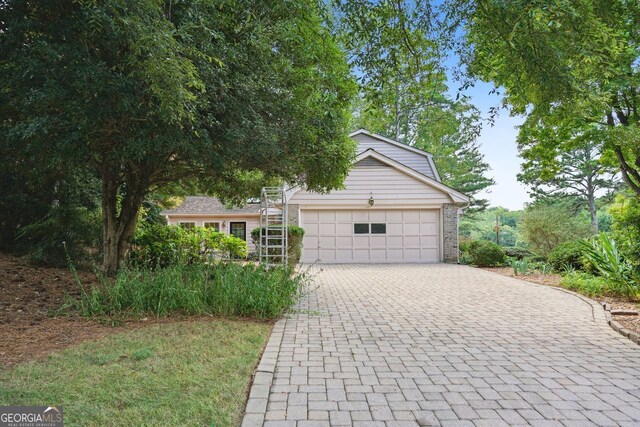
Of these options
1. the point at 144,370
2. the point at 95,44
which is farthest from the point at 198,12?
the point at 144,370

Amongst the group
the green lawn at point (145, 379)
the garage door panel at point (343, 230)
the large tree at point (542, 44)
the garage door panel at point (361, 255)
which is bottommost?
the green lawn at point (145, 379)

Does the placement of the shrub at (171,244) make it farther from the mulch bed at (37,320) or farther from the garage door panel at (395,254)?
the garage door panel at (395,254)

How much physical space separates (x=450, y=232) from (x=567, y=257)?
4462 mm

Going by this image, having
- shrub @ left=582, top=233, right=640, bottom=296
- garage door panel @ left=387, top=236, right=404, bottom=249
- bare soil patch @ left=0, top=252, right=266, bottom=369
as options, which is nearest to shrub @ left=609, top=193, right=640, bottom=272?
shrub @ left=582, top=233, right=640, bottom=296

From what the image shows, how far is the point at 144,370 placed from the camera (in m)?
3.42

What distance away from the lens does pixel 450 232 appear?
613 inches

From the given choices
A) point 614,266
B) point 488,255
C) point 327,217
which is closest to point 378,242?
point 327,217

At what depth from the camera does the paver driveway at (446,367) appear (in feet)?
9.16

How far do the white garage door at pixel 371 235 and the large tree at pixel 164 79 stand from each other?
8.82 metres

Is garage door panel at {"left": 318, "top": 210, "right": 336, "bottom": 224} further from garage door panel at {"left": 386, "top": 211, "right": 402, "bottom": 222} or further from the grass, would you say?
the grass

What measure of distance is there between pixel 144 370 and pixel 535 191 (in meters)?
34.2

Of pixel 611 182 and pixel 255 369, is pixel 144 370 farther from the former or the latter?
pixel 611 182

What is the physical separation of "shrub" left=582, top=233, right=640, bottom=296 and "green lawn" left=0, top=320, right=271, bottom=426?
7.10 metres

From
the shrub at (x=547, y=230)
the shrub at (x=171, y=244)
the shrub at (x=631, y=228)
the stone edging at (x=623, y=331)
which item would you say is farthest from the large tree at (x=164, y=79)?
the shrub at (x=547, y=230)
